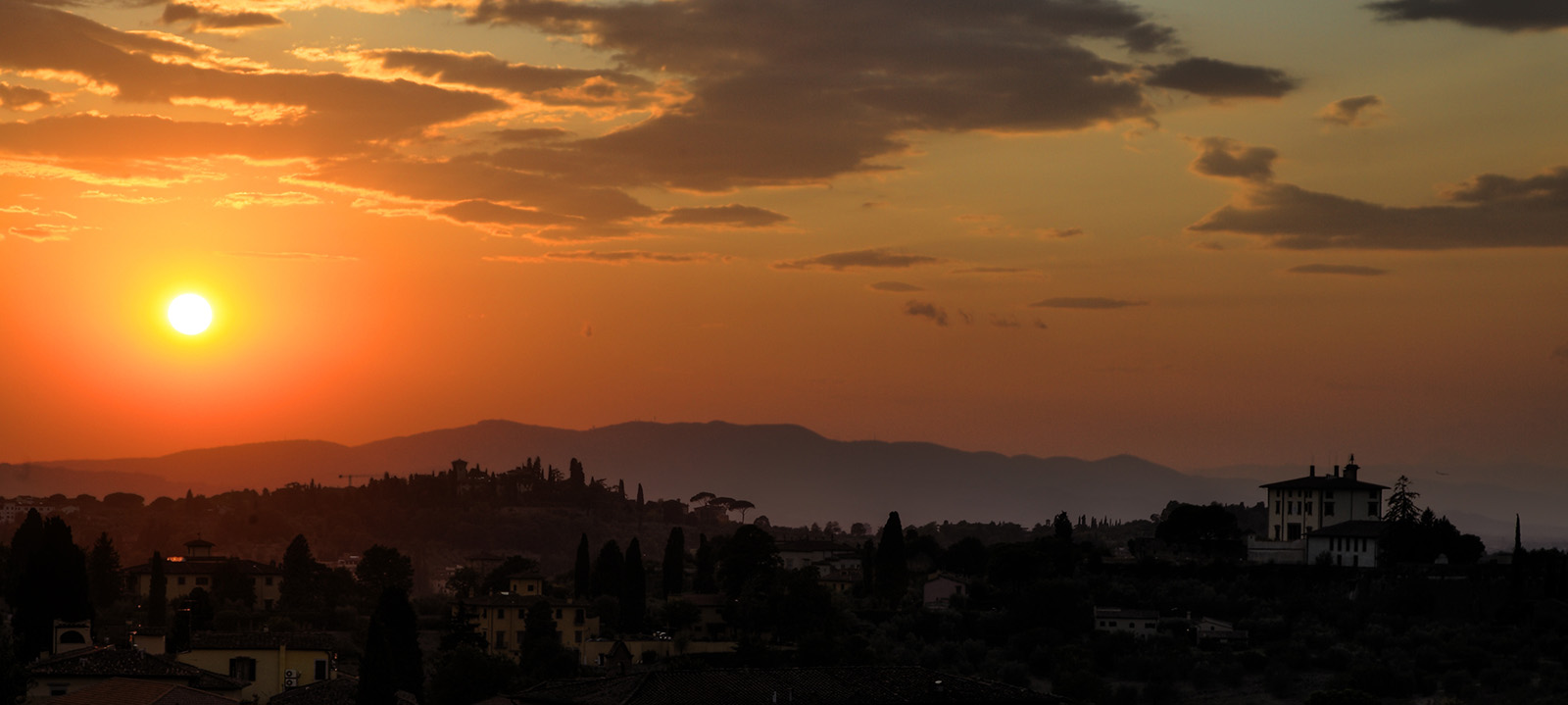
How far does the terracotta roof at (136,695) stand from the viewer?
64.1 metres

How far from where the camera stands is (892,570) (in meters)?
121

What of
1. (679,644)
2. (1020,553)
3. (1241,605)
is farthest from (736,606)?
(1241,605)

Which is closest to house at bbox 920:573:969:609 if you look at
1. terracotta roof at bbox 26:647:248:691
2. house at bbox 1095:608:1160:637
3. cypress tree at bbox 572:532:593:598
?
house at bbox 1095:608:1160:637

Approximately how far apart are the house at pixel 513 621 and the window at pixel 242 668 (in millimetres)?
29386

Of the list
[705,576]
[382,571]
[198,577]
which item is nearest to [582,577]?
[705,576]

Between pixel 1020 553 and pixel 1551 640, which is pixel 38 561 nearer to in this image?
pixel 1020 553

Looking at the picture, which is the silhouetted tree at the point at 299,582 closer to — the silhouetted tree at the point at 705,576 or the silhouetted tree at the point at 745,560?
the silhouetted tree at the point at 705,576

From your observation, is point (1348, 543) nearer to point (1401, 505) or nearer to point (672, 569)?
point (1401, 505)

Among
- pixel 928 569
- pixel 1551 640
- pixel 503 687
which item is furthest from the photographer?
pixel 928 569

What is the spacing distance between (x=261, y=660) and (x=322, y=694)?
7293 mm

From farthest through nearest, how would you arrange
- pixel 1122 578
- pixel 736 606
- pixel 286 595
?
pixel 286 595 → pixel 1122 578 → pixel 736 606

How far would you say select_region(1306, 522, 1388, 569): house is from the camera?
112 metres

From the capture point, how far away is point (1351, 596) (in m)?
108

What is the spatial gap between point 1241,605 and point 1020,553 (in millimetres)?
15885
